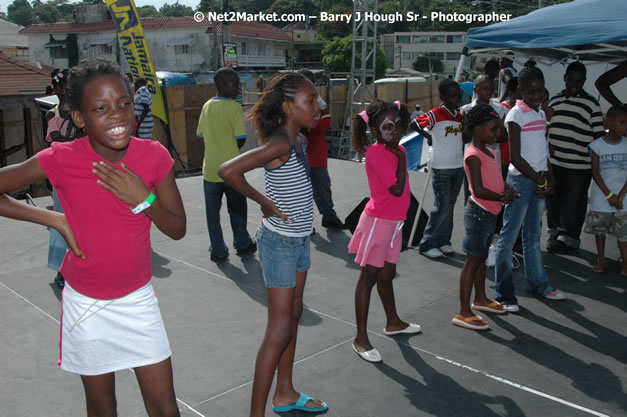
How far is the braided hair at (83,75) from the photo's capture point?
2.06 meters

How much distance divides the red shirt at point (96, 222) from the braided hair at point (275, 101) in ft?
2.65

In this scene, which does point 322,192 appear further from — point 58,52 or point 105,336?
point 58,52

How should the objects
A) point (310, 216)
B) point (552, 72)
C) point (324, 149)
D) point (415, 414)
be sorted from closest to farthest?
1. point (310, 216)
2. point (415, 414)
3. point (324, 149)
4. point (552, 72)

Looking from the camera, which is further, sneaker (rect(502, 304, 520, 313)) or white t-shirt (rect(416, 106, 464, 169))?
white t-shirt (rect(416, 106, 464, 169))

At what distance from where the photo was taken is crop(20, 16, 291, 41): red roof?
5097 cm

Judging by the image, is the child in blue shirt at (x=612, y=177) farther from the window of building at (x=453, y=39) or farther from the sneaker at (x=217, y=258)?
the window of building at (x=453, y=39)

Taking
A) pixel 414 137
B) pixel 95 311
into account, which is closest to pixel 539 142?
pixel 95 311

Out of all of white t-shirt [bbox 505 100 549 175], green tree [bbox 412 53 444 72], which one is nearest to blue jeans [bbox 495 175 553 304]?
white t-shirt [bbox 505 100 549 175]

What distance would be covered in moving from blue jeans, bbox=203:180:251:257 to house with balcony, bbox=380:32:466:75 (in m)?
88.3

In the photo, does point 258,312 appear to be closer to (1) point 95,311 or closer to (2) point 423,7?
(1) point 95,311

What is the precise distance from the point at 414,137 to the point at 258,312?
8149 mm

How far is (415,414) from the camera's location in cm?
309

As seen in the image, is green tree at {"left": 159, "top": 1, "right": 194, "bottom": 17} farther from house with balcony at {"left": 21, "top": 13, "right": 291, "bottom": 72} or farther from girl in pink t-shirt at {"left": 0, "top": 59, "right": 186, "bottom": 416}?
girl in pink t-shirt at {"left": 0, "top": 59, "right": 186, "bottom": 416}

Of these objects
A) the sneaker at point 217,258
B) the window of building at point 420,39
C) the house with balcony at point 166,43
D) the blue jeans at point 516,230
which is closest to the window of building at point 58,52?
the house with balcony at point 166,43
